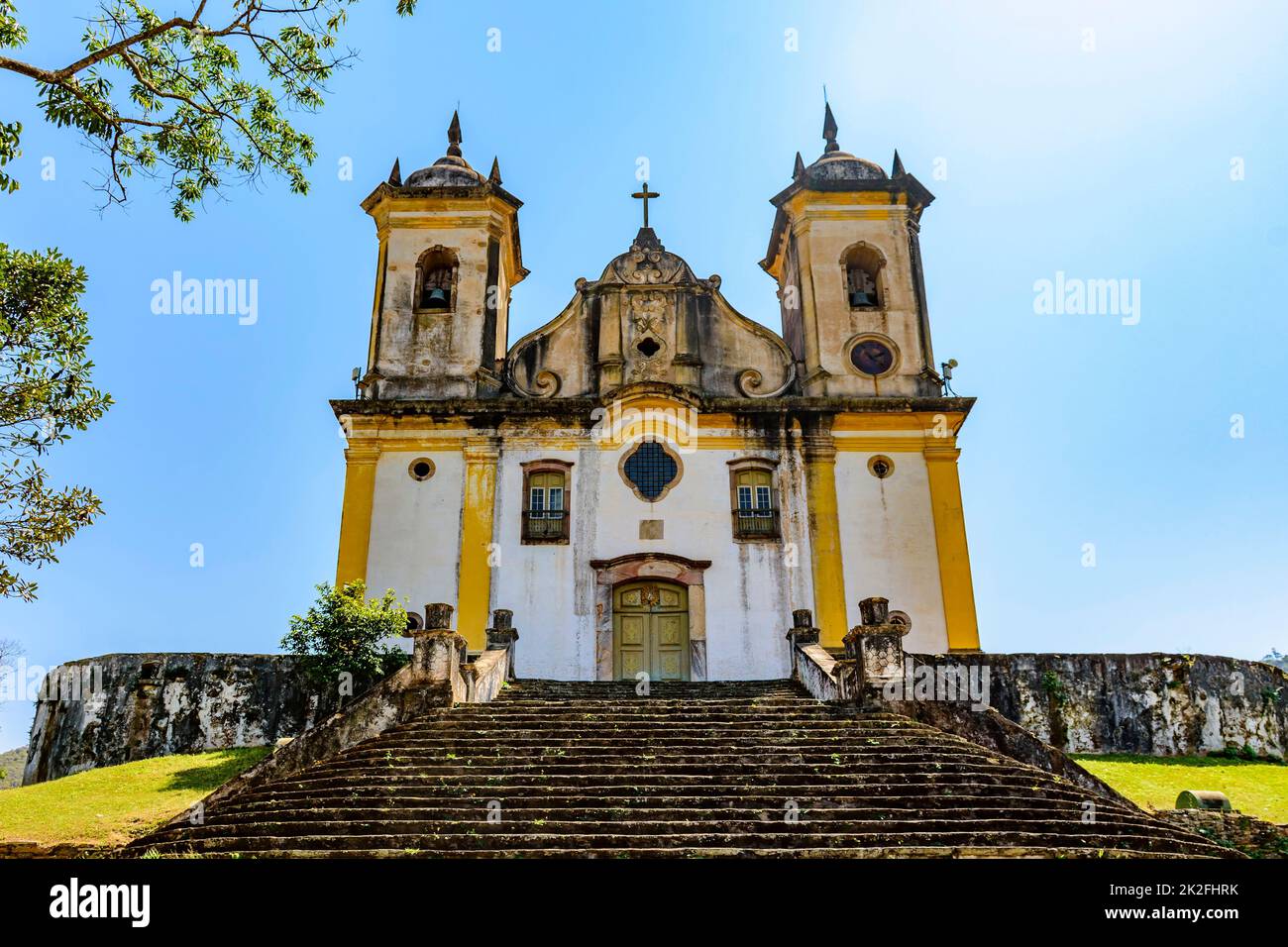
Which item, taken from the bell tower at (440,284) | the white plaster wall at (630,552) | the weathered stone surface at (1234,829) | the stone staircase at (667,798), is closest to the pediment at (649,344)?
the bell tower at (440,284)

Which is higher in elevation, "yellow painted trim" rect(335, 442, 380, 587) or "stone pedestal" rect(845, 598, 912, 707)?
"yellow painted trim" rect(335, 442, 380, 587)

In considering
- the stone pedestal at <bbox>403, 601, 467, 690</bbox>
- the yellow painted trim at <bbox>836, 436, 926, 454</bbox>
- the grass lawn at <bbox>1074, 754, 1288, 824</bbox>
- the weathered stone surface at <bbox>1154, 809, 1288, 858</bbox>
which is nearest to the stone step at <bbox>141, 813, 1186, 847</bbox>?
the weathered stone surface at <bbox>1154, 809, 1288, 858</bbox>

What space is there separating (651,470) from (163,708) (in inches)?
316

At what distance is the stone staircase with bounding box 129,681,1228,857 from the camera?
22.6 feet

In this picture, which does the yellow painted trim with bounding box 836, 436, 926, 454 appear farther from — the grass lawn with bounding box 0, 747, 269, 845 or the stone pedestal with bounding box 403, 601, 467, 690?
the grass lawn with bounding box 0, 747, 269, 845

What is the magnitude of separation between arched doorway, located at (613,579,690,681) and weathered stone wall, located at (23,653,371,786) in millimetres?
4083

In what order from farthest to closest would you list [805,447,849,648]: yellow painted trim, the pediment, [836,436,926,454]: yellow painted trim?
the pediment
[836,436,926,454]: yellow painted trim
[805,447,849,648]: yellow painted trim

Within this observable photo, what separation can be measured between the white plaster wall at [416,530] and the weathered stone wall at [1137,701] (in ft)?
24.7

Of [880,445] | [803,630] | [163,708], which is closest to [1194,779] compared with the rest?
[803,630]

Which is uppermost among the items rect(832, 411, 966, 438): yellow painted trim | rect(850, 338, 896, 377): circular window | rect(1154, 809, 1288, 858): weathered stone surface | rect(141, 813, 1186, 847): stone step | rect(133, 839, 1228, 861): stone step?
rect(850, 338, 896, 377): circular window

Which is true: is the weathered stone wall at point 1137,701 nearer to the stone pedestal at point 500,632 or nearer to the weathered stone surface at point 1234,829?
the weathered stone surface at point 1234,829

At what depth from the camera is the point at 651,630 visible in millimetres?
15539

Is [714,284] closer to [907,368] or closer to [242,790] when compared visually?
[907,368]
